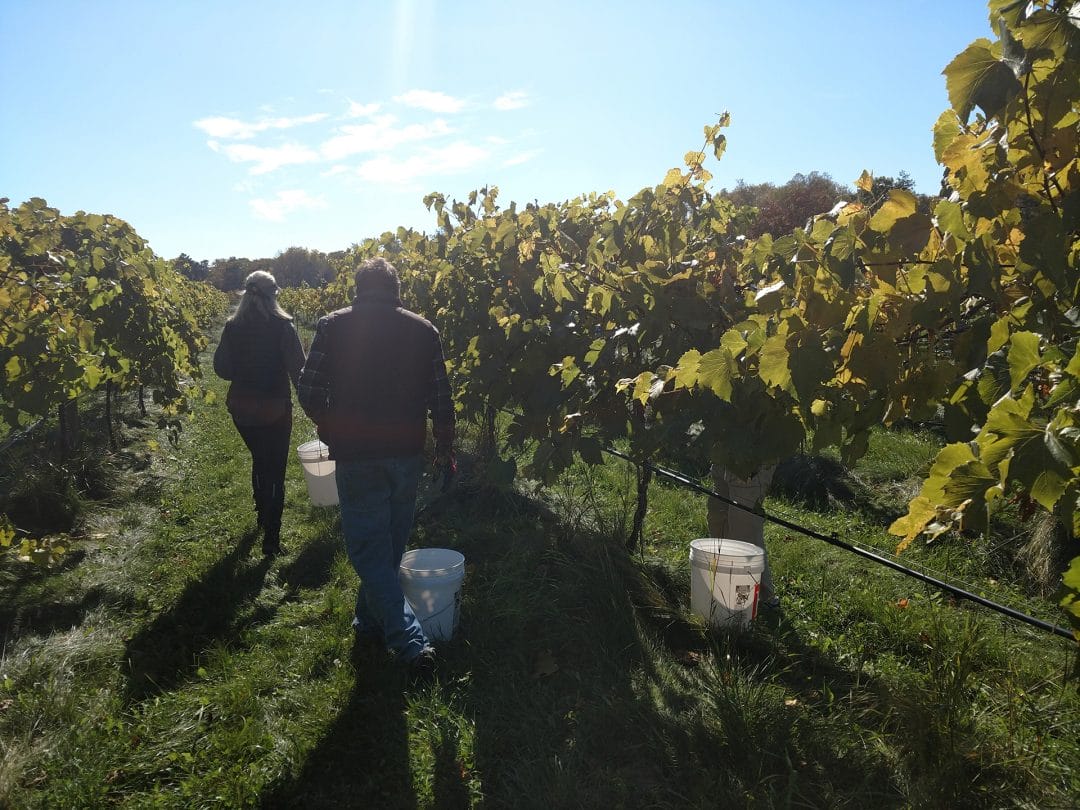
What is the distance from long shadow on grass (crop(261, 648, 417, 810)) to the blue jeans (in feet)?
0.67

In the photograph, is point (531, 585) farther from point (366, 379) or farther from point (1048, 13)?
point (1048, 13)

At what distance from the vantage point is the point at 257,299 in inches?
163

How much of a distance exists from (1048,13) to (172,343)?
279 inches

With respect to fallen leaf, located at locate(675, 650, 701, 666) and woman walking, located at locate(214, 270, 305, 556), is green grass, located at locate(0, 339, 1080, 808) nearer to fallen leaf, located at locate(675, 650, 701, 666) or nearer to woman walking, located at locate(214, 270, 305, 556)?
fallen leaf, located at locate(675, 650, 701, 666)

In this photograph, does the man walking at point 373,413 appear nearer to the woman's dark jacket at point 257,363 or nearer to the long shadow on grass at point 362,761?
the long shadow on grass at point 362,761

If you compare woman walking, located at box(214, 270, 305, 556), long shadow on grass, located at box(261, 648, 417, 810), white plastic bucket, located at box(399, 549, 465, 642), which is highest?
woman walking, located at box(214, 270, 305, 556)

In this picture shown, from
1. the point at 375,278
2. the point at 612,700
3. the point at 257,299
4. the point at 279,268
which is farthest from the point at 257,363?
the point at 279,268

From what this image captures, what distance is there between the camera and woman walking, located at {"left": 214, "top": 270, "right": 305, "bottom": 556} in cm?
414

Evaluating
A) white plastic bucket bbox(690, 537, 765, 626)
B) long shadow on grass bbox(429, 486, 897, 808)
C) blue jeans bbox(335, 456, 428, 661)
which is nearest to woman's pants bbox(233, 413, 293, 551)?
long shadow on grass bbox(429, 486, 897, 808)

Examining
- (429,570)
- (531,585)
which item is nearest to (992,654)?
(531,585)

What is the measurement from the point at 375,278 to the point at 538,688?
76.3 inches

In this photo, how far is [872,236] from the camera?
159 centimetres

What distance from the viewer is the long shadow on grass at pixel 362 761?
2309 millimetres

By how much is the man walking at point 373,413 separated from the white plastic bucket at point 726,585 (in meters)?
1.31
